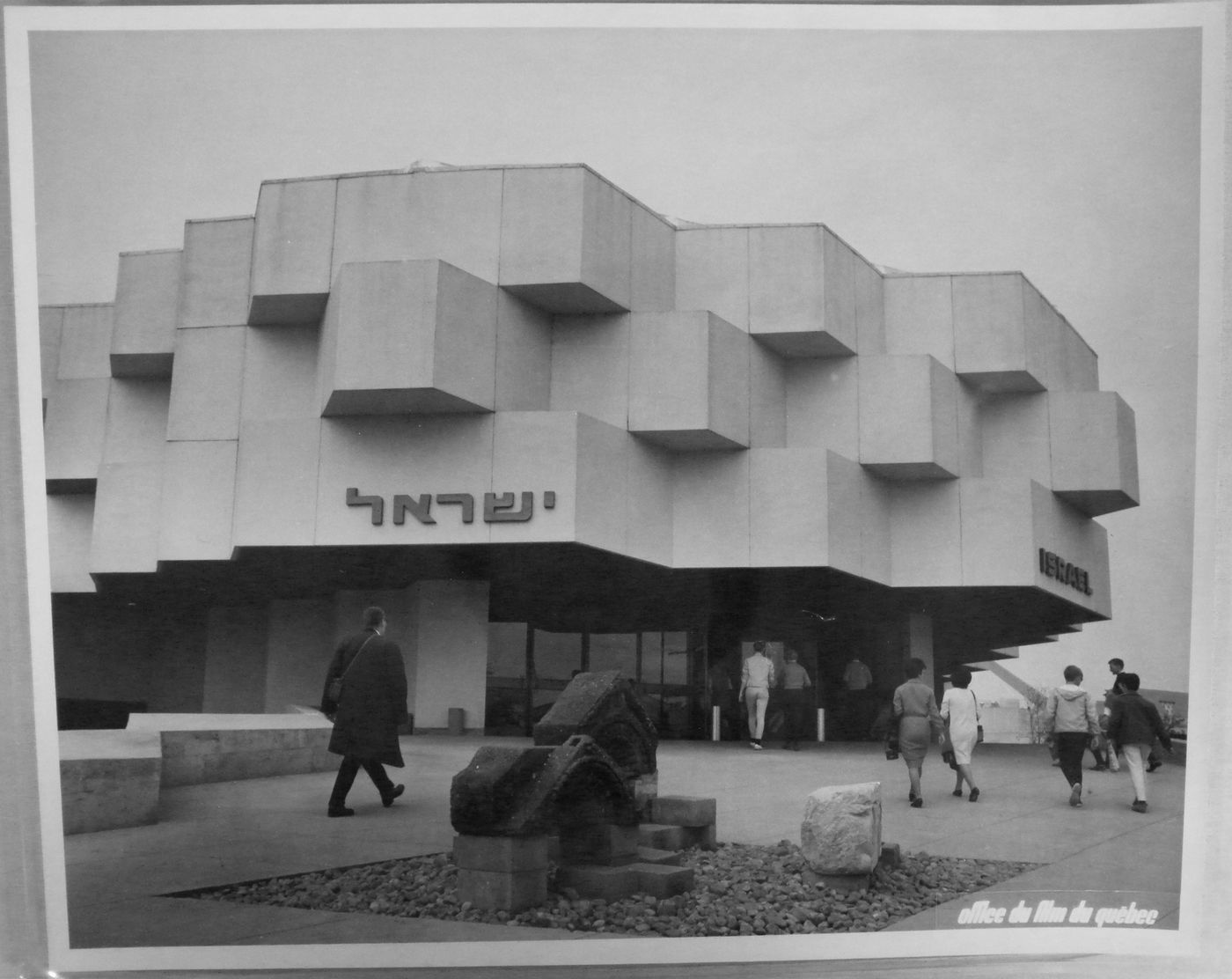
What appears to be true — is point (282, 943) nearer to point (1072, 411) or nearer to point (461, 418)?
point (461, 418)

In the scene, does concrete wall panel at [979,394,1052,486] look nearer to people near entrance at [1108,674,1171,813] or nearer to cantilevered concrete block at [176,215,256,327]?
people near entrance at [1108,674,1171,813]

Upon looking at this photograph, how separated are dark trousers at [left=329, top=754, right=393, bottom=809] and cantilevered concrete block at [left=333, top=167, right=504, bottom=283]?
4376 millimetres

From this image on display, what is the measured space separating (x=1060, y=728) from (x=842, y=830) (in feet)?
7.16

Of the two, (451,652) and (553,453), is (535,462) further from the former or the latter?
(451,652)

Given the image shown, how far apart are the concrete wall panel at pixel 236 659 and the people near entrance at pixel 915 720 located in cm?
449

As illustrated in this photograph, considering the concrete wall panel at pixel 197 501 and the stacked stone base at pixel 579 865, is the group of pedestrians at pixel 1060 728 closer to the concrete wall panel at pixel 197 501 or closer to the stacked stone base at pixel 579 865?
the stacked stone base at pixel 579 865

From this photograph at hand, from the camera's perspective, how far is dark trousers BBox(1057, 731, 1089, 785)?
25.7 feet

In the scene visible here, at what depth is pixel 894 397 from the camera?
9297 millimetres

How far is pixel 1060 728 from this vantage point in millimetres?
8031

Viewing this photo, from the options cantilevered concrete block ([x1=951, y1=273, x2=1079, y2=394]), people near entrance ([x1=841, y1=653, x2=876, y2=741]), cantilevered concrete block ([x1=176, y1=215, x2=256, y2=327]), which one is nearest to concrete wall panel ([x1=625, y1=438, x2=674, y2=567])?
people near entrance ([x1=841, y1=653, x2=876, y2=741])

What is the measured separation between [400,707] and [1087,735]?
4629 mm

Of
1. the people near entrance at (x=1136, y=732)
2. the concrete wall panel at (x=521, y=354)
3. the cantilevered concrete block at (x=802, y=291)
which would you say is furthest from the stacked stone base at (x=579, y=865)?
the cantilevered concrete block at (x=802, y=291)

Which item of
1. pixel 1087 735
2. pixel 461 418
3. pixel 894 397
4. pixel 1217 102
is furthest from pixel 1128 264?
pixel 461 418

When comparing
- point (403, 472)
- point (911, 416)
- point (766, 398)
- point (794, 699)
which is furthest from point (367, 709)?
point (911, 416)
